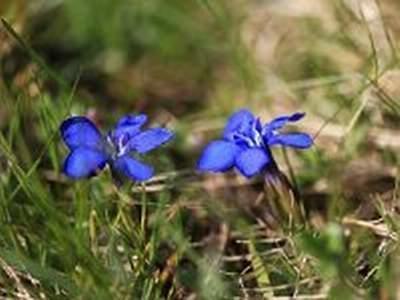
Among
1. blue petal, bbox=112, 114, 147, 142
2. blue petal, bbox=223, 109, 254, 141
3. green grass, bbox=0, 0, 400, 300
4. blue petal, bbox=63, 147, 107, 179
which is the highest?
blue petal, bbox=63, 147, 107, 179

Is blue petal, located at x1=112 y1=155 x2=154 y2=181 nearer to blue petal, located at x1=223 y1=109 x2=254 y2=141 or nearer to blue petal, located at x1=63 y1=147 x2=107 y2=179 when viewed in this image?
blue petal, located at x1=63 y1=147 x2=107 y2=179

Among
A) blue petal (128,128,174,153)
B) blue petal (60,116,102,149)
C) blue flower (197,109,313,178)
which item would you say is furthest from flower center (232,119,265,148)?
blue petal (60,116,102,149)

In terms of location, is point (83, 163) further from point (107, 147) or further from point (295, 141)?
point (295, 141)

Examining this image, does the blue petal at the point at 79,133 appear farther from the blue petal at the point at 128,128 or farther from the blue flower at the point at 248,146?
the blue flower at the point at 248,146

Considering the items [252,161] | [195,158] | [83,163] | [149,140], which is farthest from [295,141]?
[195,158]

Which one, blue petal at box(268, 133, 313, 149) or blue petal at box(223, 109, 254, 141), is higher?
blue petal at box(223, 109, 254, 141)
